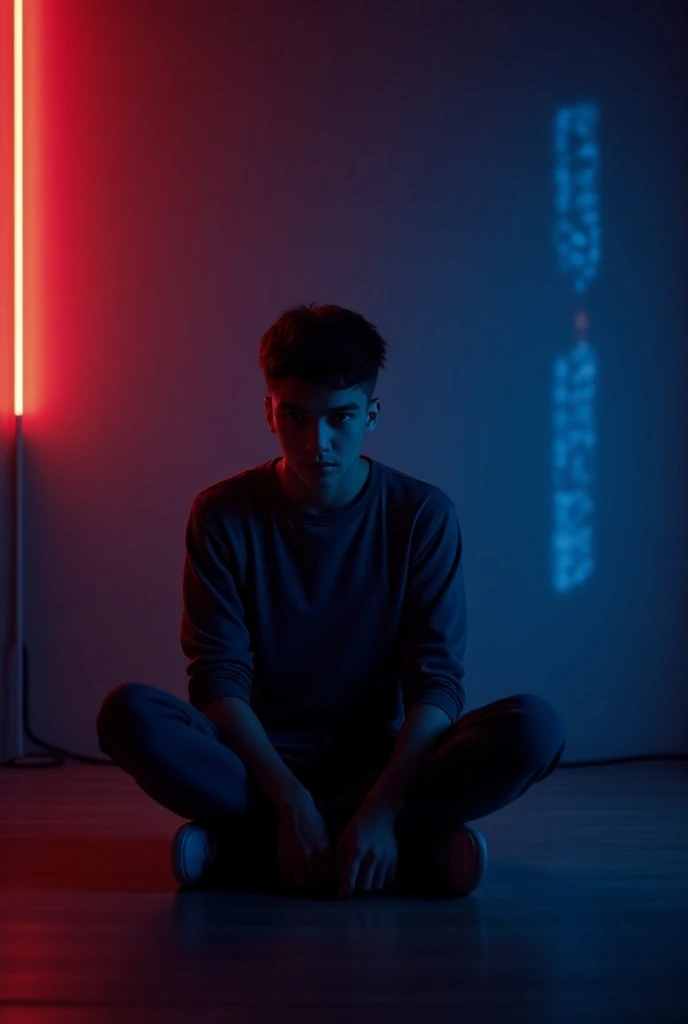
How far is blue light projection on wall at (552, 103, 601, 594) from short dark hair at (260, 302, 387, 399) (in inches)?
40.1

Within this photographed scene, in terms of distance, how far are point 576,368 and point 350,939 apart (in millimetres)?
1642

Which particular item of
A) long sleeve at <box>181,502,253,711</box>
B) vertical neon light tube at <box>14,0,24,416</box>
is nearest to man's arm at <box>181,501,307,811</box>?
long sleeve at <box>181,502,253,711</box>

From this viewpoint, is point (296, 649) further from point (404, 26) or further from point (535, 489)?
point (404, 26)

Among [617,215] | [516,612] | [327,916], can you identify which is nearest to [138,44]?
[617,215]

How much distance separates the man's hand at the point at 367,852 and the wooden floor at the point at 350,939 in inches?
1.2

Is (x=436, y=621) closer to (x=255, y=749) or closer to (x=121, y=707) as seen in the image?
(x=255, y=749)

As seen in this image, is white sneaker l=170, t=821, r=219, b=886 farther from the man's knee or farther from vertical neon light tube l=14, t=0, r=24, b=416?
vertical neon light tube l=14, t=0, r=24, b=416

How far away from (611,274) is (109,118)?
3.91ft

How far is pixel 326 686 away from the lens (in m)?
1.77

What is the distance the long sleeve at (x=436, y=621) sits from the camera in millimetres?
1698

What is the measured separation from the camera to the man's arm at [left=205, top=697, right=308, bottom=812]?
158cm

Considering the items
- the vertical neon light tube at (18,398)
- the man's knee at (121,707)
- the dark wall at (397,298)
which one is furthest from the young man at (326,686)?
the vertical neon light tube at (18,398)

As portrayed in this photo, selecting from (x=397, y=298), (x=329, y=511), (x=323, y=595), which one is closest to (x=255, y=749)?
(x=323, y=595)

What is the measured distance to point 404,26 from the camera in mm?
2672
